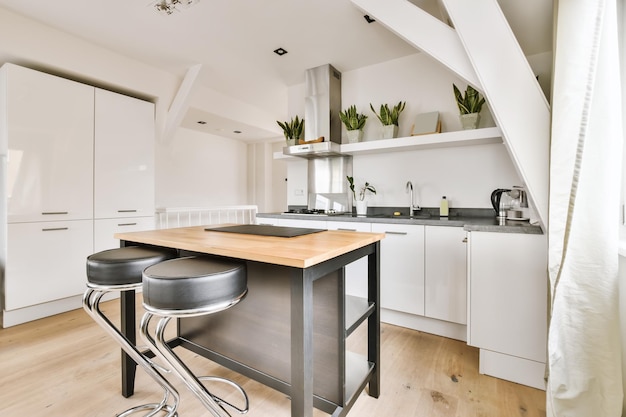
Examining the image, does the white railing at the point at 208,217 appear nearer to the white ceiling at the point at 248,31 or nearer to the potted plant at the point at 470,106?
the white ceiling at the point at 248,31

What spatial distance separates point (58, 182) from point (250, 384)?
8.26 ft

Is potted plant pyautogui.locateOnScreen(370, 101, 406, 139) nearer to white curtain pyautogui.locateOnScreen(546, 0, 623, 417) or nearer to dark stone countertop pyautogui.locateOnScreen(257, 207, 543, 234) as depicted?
dark stone countertop pyautogui.locateOnScreen(257, 207, 543, 234)

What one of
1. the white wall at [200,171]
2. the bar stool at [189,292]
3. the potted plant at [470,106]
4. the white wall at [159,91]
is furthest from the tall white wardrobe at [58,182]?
the potted plant at [470,106]

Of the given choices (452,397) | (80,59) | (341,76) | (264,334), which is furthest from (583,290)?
(80,59)

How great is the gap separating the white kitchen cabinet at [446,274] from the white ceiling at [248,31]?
64.9 inches

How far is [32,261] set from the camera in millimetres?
2520

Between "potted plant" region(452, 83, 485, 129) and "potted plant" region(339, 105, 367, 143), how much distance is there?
946 mm

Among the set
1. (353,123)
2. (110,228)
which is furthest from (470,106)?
(110,228)

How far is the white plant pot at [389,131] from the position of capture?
2834 mm

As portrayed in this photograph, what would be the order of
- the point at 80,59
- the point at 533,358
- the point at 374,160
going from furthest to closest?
the point at 374,160 → the point at 80,59 → the point at 533,358

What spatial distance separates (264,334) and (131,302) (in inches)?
28.9

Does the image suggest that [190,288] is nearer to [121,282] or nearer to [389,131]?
[121,282]

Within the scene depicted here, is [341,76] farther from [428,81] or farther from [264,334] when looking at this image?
[264,334]

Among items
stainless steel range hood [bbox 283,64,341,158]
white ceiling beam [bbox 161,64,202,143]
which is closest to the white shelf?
stainless steel range hood [bbox 283,64,341,158]
